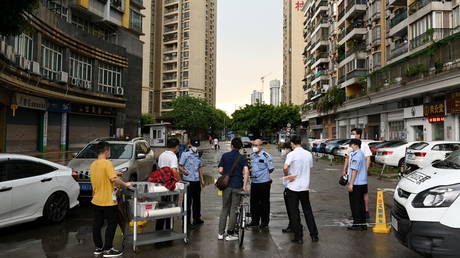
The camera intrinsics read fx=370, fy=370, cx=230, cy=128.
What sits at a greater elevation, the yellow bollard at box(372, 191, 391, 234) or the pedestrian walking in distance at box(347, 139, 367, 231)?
the pedestrian walking in distance at box(347, 139, 367, 231)

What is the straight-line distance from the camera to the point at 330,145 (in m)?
28.4

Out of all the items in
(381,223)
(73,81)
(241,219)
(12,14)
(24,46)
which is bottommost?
(381,223)

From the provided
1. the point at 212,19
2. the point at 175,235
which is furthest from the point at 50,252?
the point at 212,19

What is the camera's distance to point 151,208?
5602mm

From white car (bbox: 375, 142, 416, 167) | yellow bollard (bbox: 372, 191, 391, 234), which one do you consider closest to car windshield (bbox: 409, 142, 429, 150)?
white car (bbox: 375, 142, 416, 167)

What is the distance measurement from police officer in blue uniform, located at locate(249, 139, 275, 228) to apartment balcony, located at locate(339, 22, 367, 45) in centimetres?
3685

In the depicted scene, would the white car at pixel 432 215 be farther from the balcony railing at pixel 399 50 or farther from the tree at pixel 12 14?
the balcony railing at pixel 399 50

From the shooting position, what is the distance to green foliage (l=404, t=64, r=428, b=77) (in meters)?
25.2

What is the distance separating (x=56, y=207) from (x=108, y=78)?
2963 centimetres

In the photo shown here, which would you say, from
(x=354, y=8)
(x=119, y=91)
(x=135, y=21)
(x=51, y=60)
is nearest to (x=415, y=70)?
(x=354, y=8)

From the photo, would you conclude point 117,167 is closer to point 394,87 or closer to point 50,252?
point 50,252

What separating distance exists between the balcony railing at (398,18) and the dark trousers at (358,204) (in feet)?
92.5

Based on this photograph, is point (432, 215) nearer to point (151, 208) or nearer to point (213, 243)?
point (213, 243)

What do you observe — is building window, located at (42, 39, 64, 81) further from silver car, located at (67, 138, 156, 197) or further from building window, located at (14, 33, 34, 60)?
silver car, located at (67, 138, 156, 197)
